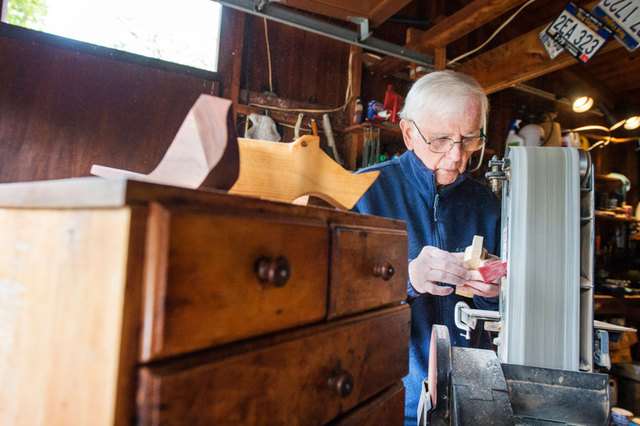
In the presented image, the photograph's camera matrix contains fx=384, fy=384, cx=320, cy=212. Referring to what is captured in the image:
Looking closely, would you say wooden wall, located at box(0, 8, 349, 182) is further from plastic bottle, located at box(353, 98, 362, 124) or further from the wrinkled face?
the wrinkled face

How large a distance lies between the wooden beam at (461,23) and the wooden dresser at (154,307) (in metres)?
2.14

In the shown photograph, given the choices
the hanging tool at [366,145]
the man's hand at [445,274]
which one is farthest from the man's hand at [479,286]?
the hanging tool at [366,145]

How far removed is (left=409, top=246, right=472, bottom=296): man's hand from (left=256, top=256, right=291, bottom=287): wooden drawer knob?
712 mm

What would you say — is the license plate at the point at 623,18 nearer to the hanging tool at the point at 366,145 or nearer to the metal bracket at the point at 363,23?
the metal bracket at the point at 363,23

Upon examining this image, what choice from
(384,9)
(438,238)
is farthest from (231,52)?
(438,238)

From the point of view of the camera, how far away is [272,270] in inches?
18.3

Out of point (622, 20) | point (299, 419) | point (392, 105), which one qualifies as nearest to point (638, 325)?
point (622, 20)

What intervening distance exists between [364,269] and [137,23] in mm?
2437

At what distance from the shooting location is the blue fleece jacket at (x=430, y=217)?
1436 mm

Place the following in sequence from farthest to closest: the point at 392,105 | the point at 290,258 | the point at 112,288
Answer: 1. the point at 392,105
2. the point at 290,258
3. the point at 112,288

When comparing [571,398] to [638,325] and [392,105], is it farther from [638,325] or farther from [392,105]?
[638,325]

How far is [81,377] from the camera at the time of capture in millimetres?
379

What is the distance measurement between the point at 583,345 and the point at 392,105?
96.7 inches

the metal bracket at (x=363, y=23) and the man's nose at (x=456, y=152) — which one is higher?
the metal bracket at (x=363, y=23)
